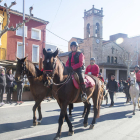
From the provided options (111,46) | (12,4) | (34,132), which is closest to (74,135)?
(34,132)

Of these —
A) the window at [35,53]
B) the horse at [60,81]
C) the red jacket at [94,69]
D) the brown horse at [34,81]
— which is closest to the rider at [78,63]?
the horse at [60,81]

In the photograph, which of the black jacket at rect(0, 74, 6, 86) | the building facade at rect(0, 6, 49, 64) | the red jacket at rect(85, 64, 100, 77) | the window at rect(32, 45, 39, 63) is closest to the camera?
the red jacket at rect(85, 64, 100, 77)

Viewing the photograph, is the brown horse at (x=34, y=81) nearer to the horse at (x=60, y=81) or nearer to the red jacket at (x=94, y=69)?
the horse at (x=60, y=81)

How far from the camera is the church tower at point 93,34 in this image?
37812 millimetres

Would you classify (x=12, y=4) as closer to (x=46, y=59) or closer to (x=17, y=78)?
(x=17, y=78)

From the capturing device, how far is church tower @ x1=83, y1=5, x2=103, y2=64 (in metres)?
37.8

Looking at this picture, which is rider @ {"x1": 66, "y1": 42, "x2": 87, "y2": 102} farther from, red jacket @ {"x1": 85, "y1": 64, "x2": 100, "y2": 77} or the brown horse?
red jacket @ {"x1": 85, "y1": 64, "x2": 100, "y2": 77}

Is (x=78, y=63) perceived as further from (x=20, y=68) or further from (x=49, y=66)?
(x=20, y=68)

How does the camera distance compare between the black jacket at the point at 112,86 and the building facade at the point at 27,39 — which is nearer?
the black jacket at the point at 112,86

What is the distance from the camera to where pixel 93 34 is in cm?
3794

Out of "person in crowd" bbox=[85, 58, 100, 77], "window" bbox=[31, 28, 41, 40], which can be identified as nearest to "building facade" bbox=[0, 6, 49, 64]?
"window" bbox=[31, 28, 41, 40]

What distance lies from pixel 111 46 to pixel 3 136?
41.0m

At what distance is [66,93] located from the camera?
4227 mm

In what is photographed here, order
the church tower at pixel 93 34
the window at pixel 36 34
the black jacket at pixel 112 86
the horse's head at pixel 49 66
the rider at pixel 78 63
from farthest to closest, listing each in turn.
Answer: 1. the church tower at pixel 93 34
2. the window at pixel 36 34
3. the black jacket at pixel 112 86
4. the rider at pixel 78 63
5. the horse's head at pixel 49 66
